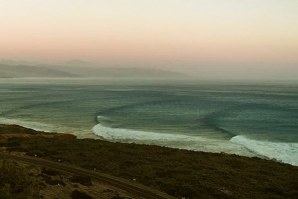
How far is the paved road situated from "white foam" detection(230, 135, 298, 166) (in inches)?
1081

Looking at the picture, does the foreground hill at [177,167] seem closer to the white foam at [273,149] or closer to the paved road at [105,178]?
the paved road at [105,178]

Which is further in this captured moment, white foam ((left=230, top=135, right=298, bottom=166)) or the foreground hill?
white foam ((left=230, top=135, right=298, bottom=166))

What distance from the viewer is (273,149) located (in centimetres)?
5794

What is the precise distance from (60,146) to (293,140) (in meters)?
41.8

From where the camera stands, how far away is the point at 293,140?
66000 millimetres

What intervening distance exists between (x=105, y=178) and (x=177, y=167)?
837 cm

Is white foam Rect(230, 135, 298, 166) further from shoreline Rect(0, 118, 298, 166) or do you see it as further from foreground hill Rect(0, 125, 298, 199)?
foreground hill Rect(0, 125, 298, 199)

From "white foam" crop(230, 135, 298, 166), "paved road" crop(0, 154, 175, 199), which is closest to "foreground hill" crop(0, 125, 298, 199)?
"paved road" crop(0, 154, 175, 199)

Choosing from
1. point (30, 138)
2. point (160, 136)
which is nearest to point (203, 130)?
point (160, 136)

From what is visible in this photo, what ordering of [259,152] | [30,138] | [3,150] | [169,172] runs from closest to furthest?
[169,172]
[3,150]
[30,138]
[259,152]

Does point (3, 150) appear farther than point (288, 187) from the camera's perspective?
Yes

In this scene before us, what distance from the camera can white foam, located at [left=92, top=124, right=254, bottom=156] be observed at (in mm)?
57500

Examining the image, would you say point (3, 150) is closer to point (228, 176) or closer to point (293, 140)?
point (228, 176)

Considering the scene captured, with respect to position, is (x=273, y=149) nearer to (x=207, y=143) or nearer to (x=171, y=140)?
(x=207, y=143)
